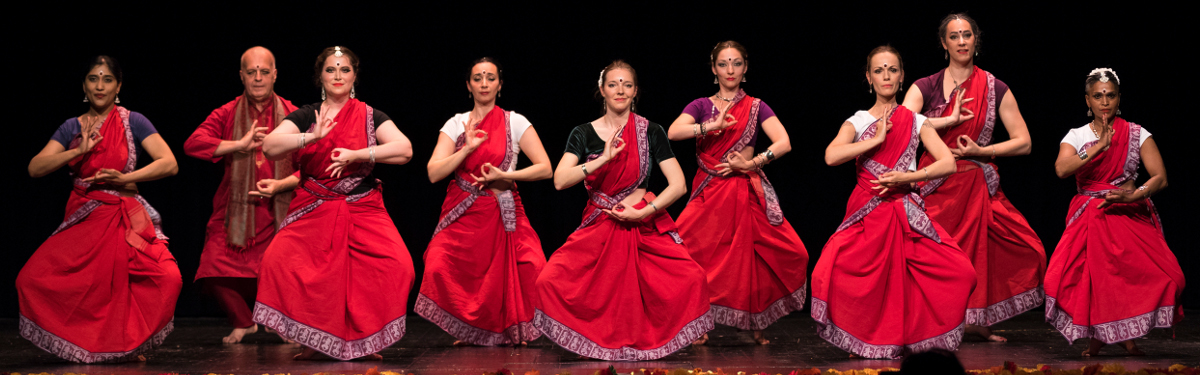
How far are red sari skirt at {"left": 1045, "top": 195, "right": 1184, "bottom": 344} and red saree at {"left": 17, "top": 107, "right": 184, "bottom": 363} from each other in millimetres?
3687

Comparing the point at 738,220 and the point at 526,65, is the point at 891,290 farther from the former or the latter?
the point at 526,65

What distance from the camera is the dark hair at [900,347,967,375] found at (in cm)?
170

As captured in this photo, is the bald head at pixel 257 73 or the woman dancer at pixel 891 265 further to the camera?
the bald head at pixel 257 73

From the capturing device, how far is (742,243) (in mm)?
4488

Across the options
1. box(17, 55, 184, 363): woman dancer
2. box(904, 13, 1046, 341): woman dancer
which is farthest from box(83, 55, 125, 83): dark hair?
box(904, 13, 1046, 341): woman dancer

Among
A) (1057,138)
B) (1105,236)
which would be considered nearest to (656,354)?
(1105,236)

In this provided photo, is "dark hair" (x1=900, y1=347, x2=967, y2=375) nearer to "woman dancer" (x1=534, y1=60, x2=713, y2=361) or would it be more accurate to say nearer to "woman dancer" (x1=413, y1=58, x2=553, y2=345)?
"woman dancer" (x1=534, y1=60, x2=713, y2=361)

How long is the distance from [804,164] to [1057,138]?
159 centimetres

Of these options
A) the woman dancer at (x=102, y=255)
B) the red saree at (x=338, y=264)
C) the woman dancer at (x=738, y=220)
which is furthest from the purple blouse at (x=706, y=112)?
the woman dancer at (x=102, y=255)

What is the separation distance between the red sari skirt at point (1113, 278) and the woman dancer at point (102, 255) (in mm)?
3689

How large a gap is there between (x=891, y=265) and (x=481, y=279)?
1748mm

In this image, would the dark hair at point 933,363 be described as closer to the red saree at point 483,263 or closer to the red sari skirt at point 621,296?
the red sari skirt at point 621,296

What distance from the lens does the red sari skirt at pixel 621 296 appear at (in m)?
3.76

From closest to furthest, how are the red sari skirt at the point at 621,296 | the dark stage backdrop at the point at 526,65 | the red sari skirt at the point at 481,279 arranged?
the red sari skirt at the point at 621,296 < the red sari skirt at the point at 481,279 < the dark stage backdrop at the point at 526,65
